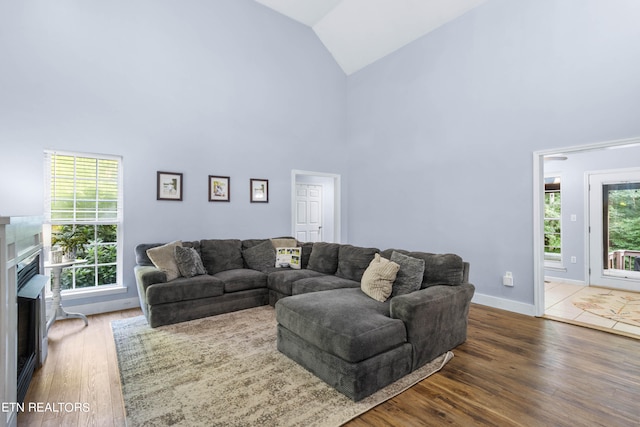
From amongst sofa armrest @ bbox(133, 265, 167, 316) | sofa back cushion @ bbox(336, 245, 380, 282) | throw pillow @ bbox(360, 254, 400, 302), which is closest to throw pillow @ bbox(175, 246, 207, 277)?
sofa armrest @ bbox(133, 265, 167, 316)

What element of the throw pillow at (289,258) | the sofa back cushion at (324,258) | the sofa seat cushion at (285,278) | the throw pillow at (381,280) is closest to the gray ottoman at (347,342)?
the throw pillow at (381,280)

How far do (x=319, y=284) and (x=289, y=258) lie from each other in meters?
1.09

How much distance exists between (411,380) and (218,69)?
4.89 m

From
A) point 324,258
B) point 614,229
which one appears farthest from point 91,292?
point 614,229

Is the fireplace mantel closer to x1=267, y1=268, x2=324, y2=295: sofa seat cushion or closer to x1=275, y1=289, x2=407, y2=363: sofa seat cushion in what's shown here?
x1=275, y1=289, x2=407, y2=363: sofa seat cushion

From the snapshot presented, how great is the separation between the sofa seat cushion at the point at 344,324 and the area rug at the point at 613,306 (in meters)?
3.20

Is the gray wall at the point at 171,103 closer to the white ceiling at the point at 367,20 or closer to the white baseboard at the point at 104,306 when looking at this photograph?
the white baseboard at the point at 104,306

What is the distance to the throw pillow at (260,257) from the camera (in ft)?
15.2

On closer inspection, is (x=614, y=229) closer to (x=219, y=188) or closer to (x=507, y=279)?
(x=507, y=279)

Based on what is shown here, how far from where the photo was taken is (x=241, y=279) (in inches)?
159

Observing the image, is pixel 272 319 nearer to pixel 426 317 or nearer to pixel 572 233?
pixel 426 317

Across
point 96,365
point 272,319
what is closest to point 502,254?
point 272,319

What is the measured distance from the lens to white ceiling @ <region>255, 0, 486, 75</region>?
15.6 feet

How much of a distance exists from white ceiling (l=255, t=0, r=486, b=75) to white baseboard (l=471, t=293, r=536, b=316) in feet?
13.4
